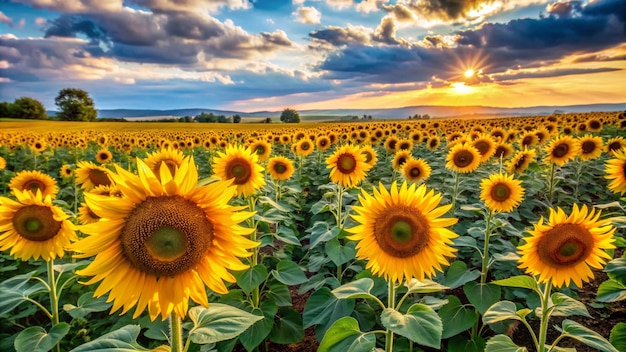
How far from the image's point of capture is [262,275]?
12.6 feet

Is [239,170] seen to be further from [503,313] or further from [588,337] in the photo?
[588,337]

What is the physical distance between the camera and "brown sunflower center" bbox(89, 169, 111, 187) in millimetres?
6012

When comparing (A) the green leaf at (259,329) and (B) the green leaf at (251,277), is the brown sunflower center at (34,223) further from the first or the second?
(A) the green leaf at (259,329)

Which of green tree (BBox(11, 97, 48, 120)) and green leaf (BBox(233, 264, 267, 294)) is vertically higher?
green tree (BBox(11, 97, 48, 120))

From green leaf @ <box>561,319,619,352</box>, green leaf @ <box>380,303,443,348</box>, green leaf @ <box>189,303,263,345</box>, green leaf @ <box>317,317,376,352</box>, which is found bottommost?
green leaf @ <box>561,319,619,352</box>

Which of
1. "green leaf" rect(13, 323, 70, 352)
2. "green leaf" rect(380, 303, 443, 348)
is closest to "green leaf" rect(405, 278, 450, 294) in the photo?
"green leaf" rect(380, 303, 443, 348)

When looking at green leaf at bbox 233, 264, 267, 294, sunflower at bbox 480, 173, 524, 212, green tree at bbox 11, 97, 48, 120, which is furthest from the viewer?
green tree at bbox 11, 97, 48, 120

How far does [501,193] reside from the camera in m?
4.65

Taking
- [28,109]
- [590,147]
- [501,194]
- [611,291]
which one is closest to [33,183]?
[501,194]

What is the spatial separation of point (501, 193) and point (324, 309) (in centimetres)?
271

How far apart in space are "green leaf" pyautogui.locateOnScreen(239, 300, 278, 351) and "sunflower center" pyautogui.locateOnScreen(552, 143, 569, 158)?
630 centimetres

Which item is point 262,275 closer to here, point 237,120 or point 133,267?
point 133,267

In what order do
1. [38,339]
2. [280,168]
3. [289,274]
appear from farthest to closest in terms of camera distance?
[280,168]
[289,274]
[38,339]

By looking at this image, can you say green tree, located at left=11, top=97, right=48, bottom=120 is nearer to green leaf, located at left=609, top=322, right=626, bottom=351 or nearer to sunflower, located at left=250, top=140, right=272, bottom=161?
sunflower, located at left=250, top=140, right=272, bottom=161
